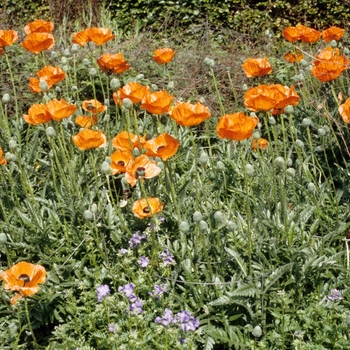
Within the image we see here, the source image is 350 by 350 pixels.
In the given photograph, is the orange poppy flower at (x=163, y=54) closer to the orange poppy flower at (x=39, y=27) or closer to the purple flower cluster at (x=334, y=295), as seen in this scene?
the orange poppy flower at (x=39, y=27)

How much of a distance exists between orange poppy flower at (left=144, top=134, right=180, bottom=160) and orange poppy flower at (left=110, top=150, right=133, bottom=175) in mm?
341

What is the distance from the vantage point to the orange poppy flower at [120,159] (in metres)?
2.89

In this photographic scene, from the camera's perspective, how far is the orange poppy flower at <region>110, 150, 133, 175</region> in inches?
114

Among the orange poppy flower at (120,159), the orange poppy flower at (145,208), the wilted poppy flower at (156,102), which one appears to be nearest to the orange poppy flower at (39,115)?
the orange poppy flower at (120,159)

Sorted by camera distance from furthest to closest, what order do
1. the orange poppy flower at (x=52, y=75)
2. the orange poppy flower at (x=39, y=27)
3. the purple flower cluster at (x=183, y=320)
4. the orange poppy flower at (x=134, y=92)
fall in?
the orange poppy flower at (x=39, y=27)
the orange poppy flower at (x=52, y=75)
the orange poppy flower at (x=134, y=92)
the purple flower cluster at (x=183, y=320)

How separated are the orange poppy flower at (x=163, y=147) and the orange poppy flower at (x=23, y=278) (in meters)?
0.61

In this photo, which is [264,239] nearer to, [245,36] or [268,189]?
[268,189]

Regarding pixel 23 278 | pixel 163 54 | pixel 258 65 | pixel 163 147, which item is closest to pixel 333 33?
pixel 258 65

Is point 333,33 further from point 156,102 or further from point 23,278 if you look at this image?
point 23,278

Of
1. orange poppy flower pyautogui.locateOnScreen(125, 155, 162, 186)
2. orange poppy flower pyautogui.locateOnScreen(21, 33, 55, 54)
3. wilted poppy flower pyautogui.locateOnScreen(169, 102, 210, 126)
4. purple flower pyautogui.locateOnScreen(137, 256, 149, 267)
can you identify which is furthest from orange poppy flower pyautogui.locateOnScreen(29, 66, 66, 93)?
purple flower pyautogui.locateOnScreen(137, 256, 149, 267)

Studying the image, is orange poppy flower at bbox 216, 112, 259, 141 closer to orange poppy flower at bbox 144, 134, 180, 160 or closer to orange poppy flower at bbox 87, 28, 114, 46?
orange poppy flower at bbox 144, 134, 180, 160

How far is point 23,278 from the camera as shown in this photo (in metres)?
2.31

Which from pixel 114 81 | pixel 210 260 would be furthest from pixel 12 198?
pixel 210 260

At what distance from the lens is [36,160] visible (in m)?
3.76
